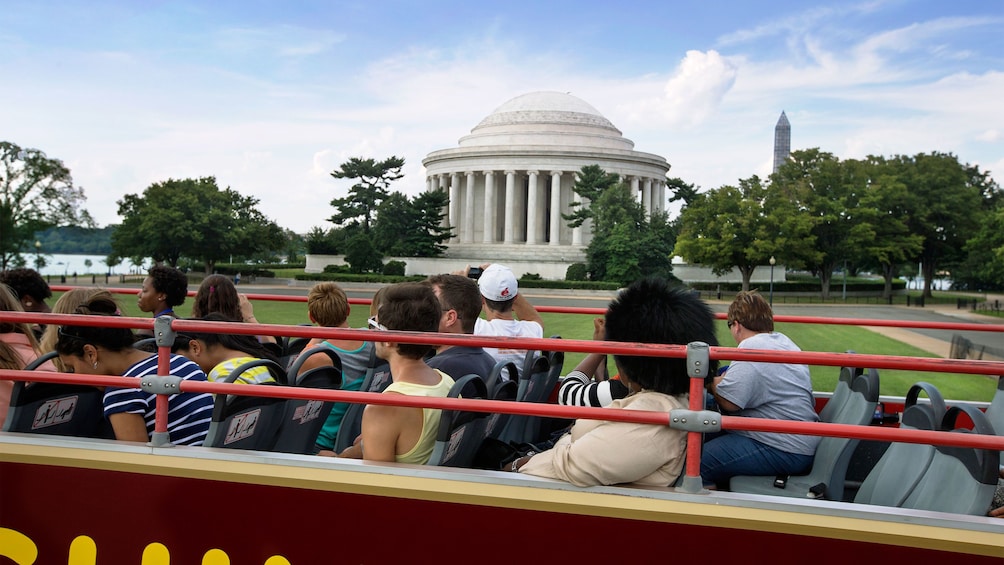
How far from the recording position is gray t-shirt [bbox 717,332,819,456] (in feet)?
13.5

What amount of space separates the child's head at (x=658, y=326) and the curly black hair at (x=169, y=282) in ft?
13.4

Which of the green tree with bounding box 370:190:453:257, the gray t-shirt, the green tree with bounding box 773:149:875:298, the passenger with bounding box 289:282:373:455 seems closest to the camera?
the gray t-shirt

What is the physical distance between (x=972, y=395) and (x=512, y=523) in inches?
536

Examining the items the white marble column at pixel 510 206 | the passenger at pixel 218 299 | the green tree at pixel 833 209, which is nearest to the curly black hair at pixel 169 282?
the passenger at pixel 218 299

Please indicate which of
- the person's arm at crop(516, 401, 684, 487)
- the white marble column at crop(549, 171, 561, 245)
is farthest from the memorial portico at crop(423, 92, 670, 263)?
the person's arm at crop(516, 401, 684, 487)

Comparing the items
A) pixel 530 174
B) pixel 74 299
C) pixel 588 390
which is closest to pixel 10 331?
pixel 74 299

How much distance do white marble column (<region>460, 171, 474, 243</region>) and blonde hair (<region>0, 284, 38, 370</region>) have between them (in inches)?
2483

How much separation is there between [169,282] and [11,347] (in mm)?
1779

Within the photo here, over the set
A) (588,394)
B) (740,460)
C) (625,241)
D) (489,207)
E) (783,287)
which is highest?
(489,207)

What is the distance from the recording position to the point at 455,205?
70500 mm

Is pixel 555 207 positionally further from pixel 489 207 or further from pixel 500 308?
pixel 500 308

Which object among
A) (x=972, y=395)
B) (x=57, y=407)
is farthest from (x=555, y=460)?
(x=972, y=395)

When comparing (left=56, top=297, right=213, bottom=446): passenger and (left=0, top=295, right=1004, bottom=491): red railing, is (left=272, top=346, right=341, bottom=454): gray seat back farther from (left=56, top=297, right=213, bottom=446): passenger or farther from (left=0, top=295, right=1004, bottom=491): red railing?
(left=0, top=295, right=1004, bottom=491): red railing

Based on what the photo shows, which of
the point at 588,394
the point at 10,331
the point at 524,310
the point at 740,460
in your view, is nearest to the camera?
the point at 588,394
